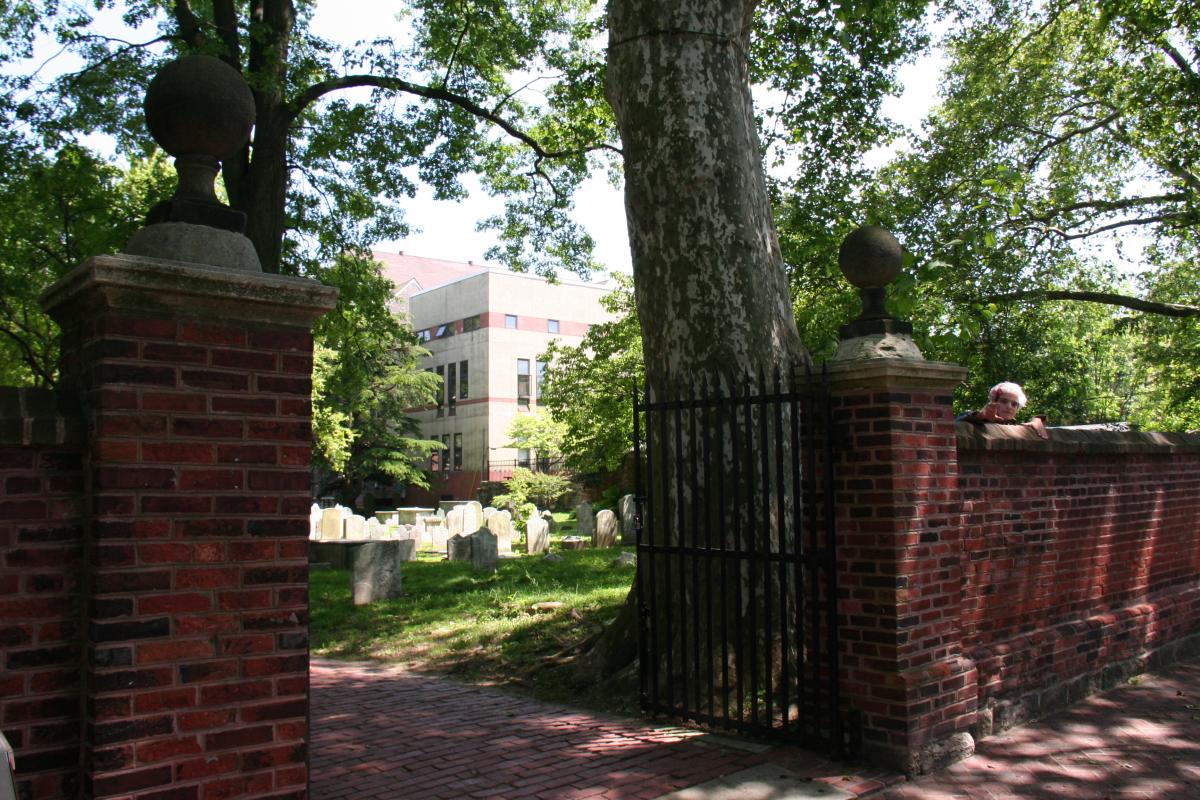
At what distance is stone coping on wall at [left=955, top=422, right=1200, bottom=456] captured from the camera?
5953 millimetres

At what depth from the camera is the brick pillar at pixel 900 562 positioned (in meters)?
5.08

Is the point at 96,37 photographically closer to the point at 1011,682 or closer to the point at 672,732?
the point at 672,732

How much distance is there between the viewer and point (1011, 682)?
6113 mm

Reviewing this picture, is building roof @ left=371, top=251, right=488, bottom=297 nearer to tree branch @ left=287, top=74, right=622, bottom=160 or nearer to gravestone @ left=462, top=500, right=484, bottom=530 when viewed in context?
gravestone @ left=462, top=500, right=484, bottom=530

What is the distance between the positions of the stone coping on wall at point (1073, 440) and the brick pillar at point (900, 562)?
575mm

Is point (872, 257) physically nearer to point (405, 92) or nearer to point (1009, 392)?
point (1009, 392)

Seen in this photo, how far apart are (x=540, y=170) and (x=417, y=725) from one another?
12328 mm

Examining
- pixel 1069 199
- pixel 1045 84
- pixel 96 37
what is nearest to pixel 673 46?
pixel 96 37

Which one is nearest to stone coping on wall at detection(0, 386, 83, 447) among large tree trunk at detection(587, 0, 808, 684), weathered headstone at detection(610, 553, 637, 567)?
large tree trunk at detection(587, 0, 808, 684)

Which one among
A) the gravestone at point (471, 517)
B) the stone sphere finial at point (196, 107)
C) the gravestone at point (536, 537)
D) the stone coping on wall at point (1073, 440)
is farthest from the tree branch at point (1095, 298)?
the stone sphere finial at point (196, 107)

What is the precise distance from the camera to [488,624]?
10.1m

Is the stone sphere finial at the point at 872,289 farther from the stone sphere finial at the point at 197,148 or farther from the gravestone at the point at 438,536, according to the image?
the gravestone at the point at 438,536

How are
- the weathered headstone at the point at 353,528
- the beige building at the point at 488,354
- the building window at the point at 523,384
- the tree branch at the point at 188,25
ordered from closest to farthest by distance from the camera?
the tree branch at the point at 188,25
the weathered headstone at the point at 353,528
the beige building at the point at 488,354
the building window at the point at 523,384

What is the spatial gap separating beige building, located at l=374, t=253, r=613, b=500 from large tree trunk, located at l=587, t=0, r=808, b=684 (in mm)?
38011
